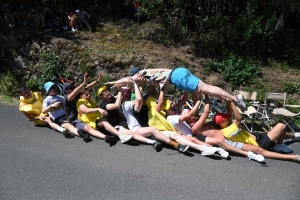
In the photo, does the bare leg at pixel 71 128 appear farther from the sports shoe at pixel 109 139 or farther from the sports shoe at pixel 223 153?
the sports shoe at pixel 223 153

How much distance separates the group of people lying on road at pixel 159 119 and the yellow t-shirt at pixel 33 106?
3 cm

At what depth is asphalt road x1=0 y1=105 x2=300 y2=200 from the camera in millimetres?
3859

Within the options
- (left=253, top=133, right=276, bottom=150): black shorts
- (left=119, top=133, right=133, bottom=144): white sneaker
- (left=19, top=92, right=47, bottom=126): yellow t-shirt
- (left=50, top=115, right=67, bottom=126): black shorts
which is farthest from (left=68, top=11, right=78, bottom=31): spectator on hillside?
(left=253, top=133, right=276, bottom=150): black shorts

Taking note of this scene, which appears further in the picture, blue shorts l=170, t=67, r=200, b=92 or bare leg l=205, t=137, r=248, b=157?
blue shorts l=170, t=67, r=200, b=92

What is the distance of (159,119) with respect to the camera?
525 centimetres

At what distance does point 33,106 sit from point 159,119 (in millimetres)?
3041

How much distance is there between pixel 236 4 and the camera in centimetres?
1470

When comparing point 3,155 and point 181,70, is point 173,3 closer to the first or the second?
point 181,70

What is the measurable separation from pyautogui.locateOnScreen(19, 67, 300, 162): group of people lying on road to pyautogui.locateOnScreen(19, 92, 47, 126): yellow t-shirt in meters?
0.03

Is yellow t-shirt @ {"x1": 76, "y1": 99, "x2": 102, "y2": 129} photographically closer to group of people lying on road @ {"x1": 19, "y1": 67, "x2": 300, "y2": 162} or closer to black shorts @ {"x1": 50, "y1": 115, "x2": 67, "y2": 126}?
group of people lying on road @ {"x1": 19, "y1": 67, "x2": 300, "y2": 162}

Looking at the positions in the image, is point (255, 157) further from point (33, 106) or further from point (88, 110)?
point (33, 106)

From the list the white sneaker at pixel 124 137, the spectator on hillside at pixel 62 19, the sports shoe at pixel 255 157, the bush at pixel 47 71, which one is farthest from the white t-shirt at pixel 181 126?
the spectator on hillside at pixel 62 19

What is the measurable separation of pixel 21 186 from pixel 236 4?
1372cm

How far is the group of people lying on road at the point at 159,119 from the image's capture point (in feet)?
15.9
